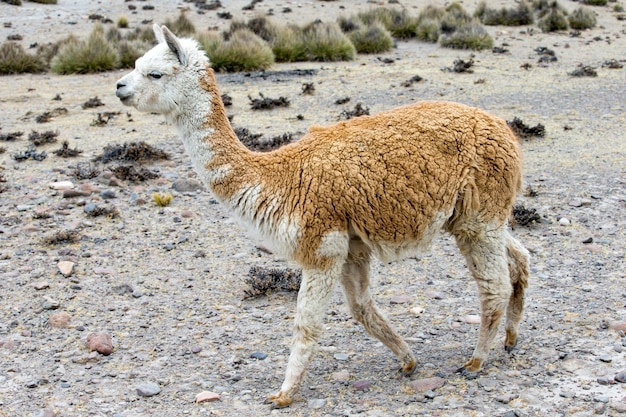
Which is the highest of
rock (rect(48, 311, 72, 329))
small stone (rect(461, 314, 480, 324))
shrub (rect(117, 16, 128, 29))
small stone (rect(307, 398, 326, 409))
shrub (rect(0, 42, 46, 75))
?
small stone (rect(307, 398, 326, 409))

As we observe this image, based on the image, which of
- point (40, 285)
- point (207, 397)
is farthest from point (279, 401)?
point (40, 285)

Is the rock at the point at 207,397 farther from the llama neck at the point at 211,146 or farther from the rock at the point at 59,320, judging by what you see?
the rock at the point at 59,320

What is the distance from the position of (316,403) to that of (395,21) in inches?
758

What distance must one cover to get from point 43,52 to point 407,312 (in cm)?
1514

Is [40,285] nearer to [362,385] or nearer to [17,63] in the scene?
[362,385]

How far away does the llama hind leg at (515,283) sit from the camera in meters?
4.78

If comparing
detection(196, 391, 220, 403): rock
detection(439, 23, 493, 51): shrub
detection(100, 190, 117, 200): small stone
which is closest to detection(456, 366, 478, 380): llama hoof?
detection(196, 391, 220, 403): rock

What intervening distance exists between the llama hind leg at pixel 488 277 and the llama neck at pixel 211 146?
1392 millimetres

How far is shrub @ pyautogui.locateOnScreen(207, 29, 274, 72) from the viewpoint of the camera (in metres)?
16.5

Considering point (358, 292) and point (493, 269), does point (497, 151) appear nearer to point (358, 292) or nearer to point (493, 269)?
point (493, 269)

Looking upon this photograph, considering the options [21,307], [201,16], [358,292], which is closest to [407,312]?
[358,292]

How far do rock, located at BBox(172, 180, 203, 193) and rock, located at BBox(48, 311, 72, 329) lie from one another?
299cm

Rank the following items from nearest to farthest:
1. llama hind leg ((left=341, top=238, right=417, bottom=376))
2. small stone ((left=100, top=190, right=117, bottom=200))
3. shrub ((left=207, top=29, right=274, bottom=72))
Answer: llama hind leg ((left=341, top=238, right=417, bottom=376))
small stone ((left=100, top=190, right=117, bottom=200))
shrub ((left=207, top=29, right=274, bottom=72))

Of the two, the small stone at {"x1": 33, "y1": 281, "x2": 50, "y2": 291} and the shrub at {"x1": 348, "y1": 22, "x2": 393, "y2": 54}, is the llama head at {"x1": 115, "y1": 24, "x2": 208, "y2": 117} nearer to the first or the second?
the small stone at {"x1": 33, "y1": 281, "x2": 50, "y2": 291}
